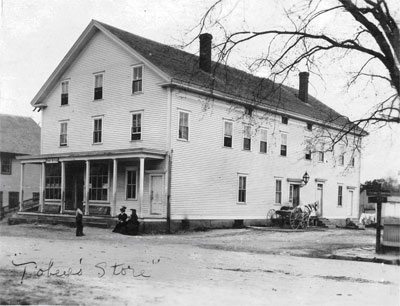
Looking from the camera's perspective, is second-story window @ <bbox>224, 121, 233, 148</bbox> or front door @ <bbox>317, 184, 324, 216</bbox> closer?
second-story window @ <bbox>224, 121, 233, 148</bbox>

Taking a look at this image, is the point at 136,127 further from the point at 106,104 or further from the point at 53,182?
the point at 53,182

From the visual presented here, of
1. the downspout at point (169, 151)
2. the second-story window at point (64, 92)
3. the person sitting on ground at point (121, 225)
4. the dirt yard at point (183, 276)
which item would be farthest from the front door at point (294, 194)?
the dirt yard at point (183, 276)

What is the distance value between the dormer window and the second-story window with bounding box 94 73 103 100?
2.56 meters

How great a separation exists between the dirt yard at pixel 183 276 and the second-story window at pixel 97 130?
11042mm

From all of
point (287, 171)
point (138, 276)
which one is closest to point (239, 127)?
→ point (287, 171)

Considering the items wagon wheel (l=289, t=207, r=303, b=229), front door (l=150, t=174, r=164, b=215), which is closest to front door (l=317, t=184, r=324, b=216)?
wagon wheel (l=289, t=207, r=303, b=229)

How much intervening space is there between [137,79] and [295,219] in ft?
37.0

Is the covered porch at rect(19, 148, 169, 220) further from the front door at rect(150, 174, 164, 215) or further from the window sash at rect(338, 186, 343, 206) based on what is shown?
the window sash at rect(338, 186, 343, 206)

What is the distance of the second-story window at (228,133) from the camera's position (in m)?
28.1

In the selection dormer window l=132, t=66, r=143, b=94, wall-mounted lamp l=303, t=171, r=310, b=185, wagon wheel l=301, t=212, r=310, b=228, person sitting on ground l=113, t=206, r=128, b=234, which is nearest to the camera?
person sitting on ground l=113, t=206, r=128, b=234

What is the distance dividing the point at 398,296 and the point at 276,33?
8257mm

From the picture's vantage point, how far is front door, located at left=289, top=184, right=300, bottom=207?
33.0 metres

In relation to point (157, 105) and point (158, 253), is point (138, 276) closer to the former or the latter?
point (158, 253)

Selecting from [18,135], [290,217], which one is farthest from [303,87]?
[18,135]
